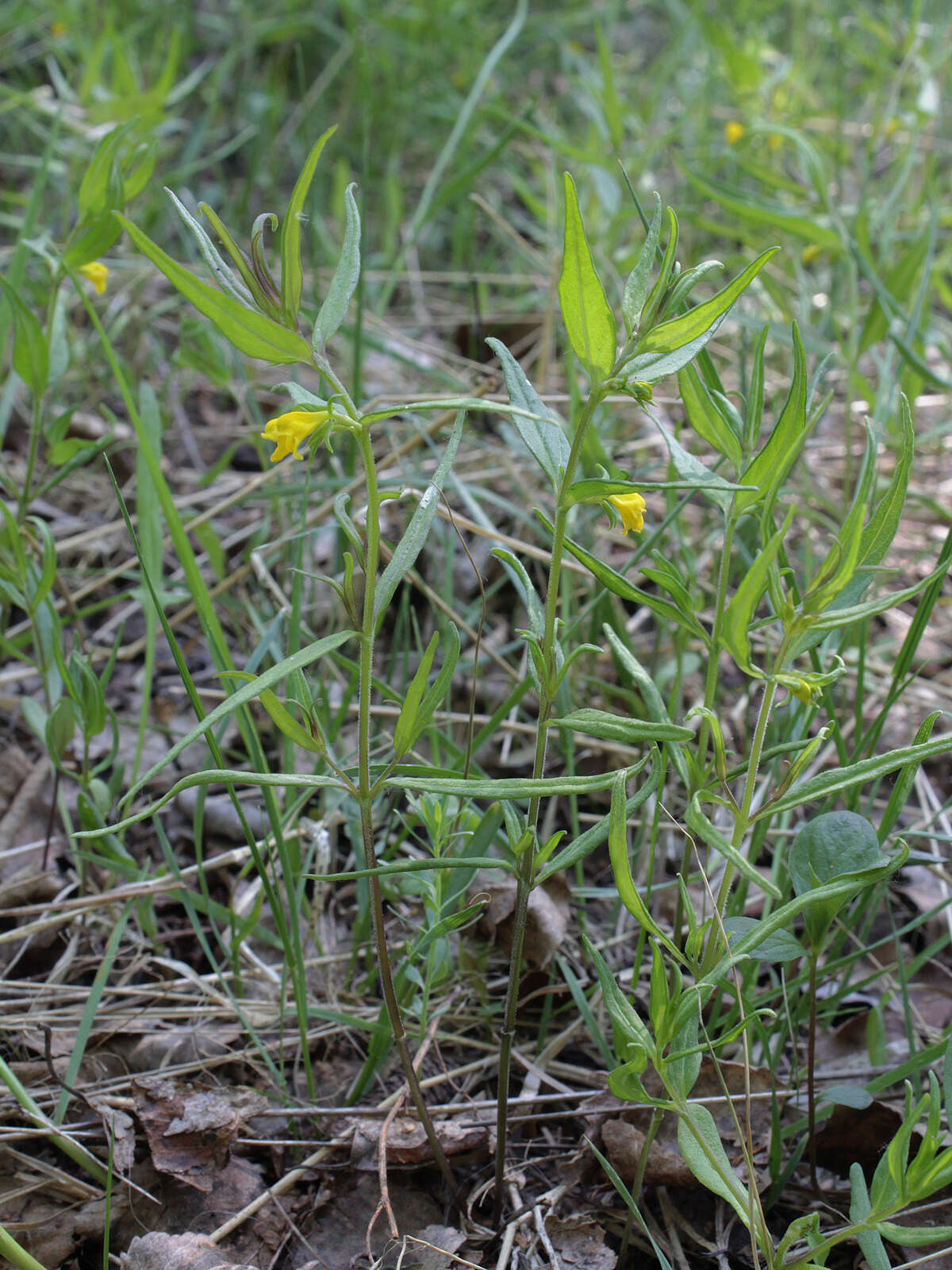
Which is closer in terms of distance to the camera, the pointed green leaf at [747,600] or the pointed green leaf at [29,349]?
the pointed green leaf at [747,600]

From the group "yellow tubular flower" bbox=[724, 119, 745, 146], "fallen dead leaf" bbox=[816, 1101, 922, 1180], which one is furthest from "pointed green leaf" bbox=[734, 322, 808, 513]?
"yellow tubular flower" bbox=[724, 119, 745, 146]

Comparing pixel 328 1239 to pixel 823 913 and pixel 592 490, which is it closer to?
pixel 823 913

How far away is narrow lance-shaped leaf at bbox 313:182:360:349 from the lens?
2.96ft

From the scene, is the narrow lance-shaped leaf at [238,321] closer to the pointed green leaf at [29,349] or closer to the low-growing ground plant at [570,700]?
the low-growing ground plant at [570,700]

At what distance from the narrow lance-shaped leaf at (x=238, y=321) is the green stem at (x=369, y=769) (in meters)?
0.09

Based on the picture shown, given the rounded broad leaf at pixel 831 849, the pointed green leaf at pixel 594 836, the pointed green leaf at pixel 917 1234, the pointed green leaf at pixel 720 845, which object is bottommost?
the pointed green leaf at pixel 917 1234

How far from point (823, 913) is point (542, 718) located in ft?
1.28

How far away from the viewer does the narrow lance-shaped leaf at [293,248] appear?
2.76 ft

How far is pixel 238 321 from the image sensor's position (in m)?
0.87

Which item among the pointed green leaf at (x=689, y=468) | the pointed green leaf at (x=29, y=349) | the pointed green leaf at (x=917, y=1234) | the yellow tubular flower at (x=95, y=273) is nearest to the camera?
the pointed green leaf at (x=917, y=1234)

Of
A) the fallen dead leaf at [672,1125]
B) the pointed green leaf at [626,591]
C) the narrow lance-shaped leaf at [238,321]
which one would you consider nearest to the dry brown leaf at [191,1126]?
the fallen dead leaf at [672,1125]

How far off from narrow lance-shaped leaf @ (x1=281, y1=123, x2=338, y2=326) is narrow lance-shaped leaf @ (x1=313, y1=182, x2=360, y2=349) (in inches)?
1.0

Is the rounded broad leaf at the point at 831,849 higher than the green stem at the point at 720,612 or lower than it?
lower

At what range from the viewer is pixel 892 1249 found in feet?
3.96
